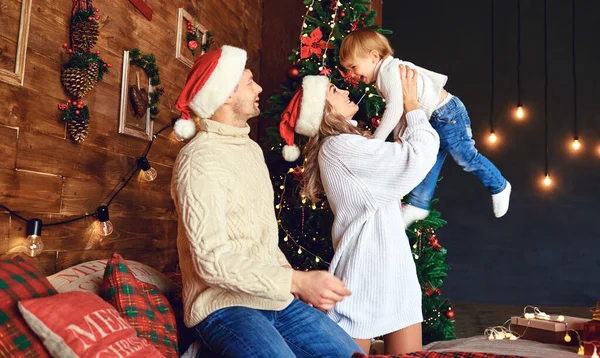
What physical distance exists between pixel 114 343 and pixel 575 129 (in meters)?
6.50

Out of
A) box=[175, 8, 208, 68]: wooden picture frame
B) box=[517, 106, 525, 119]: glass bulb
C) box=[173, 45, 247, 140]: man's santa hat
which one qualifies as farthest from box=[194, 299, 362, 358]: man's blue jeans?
box=[517, 106, 525, 119]: glass bulb

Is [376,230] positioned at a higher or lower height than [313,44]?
lower

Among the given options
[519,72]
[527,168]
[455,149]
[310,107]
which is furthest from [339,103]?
[519,72]

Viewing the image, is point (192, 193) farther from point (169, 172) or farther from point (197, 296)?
point (169, 172)

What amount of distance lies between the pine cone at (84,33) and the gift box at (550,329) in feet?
8.10

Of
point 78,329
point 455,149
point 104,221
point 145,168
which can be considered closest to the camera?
point 78,329

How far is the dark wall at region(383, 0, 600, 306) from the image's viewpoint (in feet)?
21.5

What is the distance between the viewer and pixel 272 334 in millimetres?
1557

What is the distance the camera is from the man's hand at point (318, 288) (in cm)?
162

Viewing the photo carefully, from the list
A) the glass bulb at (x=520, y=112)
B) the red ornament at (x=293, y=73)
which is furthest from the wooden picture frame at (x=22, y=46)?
the glass bulb at (x=520, y=112)

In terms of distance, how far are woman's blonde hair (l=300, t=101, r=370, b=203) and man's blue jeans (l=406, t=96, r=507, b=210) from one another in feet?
1.59

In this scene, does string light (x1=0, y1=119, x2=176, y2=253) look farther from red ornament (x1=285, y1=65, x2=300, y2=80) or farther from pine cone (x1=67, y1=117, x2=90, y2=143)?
red ornament (x1=285, y1=65, x2=300, y2=80)

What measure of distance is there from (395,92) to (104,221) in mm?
1356

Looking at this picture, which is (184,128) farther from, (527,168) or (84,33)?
(527,168)
